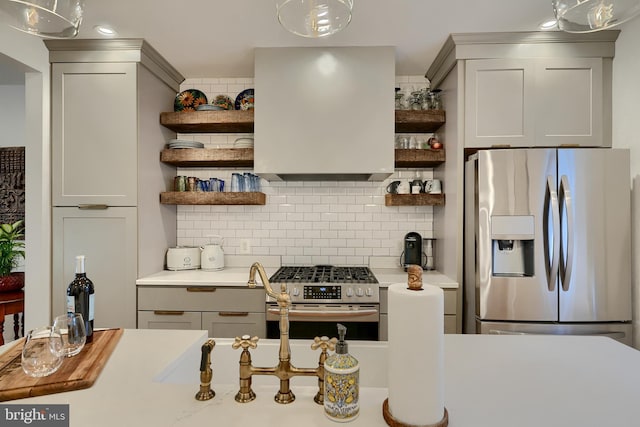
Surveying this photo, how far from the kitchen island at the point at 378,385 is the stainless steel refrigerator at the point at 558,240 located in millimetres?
803

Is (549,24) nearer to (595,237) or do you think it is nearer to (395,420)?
(595,237)

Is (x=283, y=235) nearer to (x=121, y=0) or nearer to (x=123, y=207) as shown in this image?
(x=123, y=207)

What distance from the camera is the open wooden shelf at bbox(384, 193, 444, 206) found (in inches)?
104

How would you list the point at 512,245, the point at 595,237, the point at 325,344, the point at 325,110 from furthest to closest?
the point at 325,110 < the point at 512,245 < the point at 595,237 < the point at 325,344

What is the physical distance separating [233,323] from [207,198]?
3.40 ft

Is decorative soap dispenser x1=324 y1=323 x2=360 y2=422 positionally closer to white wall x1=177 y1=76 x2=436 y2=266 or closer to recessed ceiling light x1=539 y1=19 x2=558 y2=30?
white wall x1=177 y1=76 x2=436 y2=266

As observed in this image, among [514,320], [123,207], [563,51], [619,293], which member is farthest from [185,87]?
[619,293]

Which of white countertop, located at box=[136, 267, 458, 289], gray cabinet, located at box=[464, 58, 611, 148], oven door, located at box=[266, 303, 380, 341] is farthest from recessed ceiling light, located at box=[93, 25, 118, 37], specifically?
gray cabinet, located at box=[464, 58, 611, 148]

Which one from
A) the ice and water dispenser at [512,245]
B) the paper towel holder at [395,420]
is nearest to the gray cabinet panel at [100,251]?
the paper towel holder at [395,420]

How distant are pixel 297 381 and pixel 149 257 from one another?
184 centimetres

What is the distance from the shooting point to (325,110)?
2488 mm

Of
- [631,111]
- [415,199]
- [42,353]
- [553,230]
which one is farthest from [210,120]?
[631,111]

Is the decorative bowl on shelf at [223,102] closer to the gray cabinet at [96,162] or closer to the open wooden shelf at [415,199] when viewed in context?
the gray cabinet at [96,162]

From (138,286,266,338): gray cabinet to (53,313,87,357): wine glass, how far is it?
1291 millimetres
